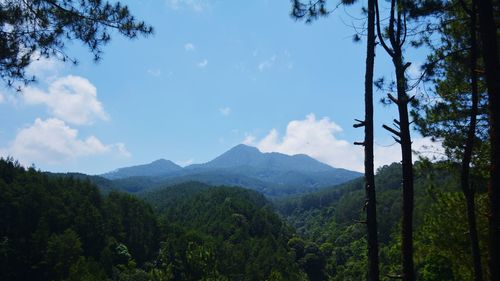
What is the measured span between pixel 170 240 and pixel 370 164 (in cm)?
6741

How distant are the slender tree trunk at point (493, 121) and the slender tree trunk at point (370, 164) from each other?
2.14 meters

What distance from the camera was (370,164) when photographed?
29.2 feet

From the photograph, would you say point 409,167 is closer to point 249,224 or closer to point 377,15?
point 377,15

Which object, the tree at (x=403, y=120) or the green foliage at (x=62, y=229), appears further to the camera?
the green foliage at (x=62, y=229)

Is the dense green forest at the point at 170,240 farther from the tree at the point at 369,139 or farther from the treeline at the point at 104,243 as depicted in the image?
the tree at the point at 369,139

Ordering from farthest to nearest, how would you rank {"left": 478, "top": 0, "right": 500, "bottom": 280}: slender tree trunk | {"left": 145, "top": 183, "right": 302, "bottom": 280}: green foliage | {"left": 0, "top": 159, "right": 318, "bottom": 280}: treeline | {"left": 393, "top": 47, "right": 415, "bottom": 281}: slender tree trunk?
{"left": 145, "top": 183, "right": 302, "bottom": 280}: green foliage < {"left": 0, "top": 159, "right": 318, "bottom": 280}: treeline < {"left": 393, "top": 47, "right": 415, "bottom": 281}: slender tree trunk < {"left": 478, "top": 0, "right": 500, "bottom": 280}: slender tree trunk

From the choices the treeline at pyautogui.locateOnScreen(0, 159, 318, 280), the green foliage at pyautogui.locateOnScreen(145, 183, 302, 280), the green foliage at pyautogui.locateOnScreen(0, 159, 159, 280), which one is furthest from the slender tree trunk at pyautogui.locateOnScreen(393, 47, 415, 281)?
the green foliage at pyautogui.locateOnScreen(145, 183, 302, 280)

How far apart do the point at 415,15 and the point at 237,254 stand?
69432 millimetres

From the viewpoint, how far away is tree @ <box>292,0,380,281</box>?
8609 millimetres

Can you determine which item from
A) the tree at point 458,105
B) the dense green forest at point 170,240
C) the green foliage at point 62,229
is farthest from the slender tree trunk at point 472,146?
the green foliage at point 62,229

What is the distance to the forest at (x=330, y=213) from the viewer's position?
881 centimetres

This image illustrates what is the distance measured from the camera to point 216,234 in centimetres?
9631

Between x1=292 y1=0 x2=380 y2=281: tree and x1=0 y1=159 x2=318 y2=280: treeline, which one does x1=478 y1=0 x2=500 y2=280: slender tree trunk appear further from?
x1=0 y1=159 x2=318 y2=280: treeline

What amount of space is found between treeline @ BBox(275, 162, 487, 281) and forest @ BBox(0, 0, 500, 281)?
97 millimetres
